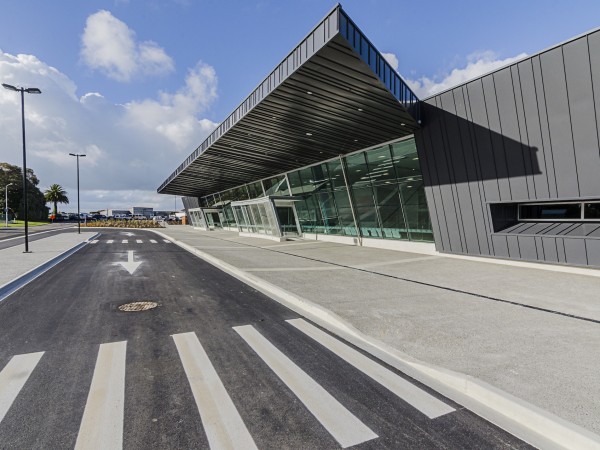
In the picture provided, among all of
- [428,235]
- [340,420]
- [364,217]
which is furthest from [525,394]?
[364,217]

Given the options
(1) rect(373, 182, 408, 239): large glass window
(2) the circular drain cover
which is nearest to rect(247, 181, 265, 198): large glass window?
(1) rect(373, 182, 408, 239): large glass window

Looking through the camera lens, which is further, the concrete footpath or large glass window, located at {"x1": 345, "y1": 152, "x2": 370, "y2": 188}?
large glass window, located at {"x1": 345, "y1": 152, "x2": 370, "y2": 188}

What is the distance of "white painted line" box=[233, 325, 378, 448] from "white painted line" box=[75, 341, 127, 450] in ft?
6.28

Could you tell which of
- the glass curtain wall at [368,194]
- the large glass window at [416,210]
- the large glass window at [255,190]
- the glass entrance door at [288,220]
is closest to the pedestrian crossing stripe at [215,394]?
the large glass window at [416,210]

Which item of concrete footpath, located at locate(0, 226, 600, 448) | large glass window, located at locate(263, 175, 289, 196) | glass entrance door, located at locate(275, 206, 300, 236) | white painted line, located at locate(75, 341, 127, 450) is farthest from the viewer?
large glass window, located at locate(263, 175, 289, 196)

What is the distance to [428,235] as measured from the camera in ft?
57.9

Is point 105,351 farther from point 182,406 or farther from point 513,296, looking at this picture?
point 513,296

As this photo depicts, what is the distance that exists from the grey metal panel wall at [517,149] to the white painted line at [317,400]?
12.2m

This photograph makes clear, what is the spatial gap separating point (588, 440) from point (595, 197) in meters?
11.2

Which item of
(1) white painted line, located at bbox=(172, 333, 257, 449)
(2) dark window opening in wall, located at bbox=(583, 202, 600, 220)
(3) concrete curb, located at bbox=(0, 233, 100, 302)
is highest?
(2) dark window opening in wall, located at bbox=(583, 202, 600, 220)

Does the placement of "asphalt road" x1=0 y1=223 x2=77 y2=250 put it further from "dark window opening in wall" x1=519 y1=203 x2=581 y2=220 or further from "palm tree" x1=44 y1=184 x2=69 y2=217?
"palm tree" x1=44 y1=184 x2=69 y2=217

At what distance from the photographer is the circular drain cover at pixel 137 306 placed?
24.3 feet

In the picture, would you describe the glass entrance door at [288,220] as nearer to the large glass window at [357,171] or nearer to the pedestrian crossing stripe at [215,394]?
the large glass window at [357,171]

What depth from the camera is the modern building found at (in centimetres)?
1065
